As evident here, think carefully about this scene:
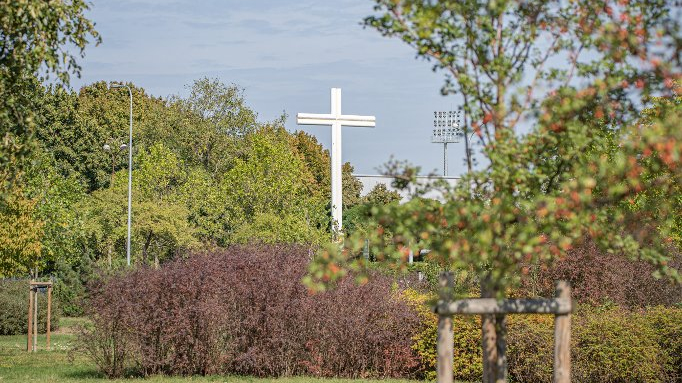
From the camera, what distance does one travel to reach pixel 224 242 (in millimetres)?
42594

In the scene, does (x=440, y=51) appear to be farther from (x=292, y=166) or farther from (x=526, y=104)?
(x=292, y=166)

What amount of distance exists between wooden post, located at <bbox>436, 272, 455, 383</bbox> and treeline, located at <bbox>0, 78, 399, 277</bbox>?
68.5 ft

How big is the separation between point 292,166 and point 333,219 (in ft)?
19.1

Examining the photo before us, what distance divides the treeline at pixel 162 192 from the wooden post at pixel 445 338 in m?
20.9

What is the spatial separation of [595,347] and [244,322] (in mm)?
5766

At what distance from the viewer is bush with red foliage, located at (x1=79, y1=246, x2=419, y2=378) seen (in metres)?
16.2

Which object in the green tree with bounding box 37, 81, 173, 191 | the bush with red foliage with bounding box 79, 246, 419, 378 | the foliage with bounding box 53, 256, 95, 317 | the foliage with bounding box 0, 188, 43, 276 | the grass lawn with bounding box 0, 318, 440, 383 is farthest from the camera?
the green tree with bounding box 37, 81, 173, 191

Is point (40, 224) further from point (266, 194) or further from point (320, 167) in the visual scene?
point (320, 167)

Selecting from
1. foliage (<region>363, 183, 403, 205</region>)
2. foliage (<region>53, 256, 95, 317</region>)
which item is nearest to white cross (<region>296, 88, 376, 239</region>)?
foliage (<region>53, 256, 95, 317</region>)

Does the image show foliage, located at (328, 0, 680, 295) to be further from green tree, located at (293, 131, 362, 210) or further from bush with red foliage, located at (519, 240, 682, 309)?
green tree, located at (293, 131, 362, 210)

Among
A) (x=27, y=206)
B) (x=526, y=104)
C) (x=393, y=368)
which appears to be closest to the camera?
(x=526, y=104)

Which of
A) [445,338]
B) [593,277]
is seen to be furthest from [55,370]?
[445,338]

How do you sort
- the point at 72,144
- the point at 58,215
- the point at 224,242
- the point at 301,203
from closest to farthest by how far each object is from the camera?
1. the point at 58,215
2. the point at 301,203
3. the point at 224,242
4. the point at 72,144

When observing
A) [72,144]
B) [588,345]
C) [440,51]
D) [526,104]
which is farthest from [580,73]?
[72,144]
